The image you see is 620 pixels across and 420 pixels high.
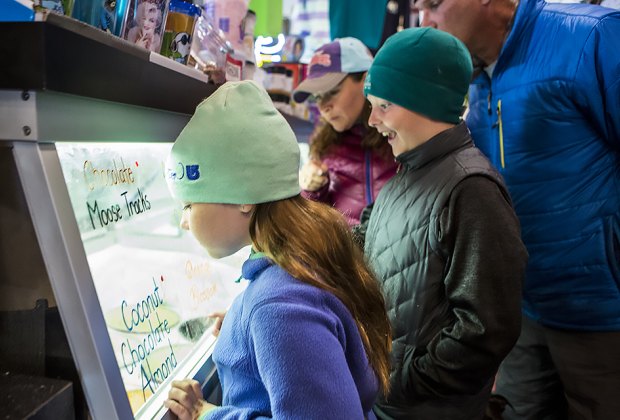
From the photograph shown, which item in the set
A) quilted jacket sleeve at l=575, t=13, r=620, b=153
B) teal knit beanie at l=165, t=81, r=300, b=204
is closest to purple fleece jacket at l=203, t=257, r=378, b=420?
teal knit beanie at l=165, t=81, r=300, b=204

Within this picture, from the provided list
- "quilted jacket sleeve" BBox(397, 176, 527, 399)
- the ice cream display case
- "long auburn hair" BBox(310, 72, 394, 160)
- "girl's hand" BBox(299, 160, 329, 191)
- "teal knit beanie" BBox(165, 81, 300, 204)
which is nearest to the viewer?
the ice cream display case

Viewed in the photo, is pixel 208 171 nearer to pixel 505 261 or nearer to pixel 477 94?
pixel 505 261

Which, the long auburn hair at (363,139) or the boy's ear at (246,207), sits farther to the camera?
the long auburn hair at (363,139)

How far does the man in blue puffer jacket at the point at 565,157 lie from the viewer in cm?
137

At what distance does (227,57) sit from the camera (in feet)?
4.69

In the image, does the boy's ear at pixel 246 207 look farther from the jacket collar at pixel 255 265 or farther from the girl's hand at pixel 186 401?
the girl's hand at pixel 186 401

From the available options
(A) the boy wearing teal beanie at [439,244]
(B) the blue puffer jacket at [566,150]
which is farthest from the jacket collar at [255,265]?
(B) the blue puffer jacket at [566,150]

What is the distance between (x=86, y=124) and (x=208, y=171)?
0.21 m

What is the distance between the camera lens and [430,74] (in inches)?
49.9

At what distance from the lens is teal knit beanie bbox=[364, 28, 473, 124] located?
1270 millimetres

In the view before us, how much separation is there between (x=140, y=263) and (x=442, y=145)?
33.9 inches

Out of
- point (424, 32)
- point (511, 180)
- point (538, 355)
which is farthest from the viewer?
point (538, 355)

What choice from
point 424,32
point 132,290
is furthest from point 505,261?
point 132,290

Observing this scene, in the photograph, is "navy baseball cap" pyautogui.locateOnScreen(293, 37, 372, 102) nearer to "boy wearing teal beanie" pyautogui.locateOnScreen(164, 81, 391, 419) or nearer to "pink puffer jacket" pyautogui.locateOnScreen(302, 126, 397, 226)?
"pink puffer jacket" pyautogui.locateOnScreen(302, 126, 397, 226)
